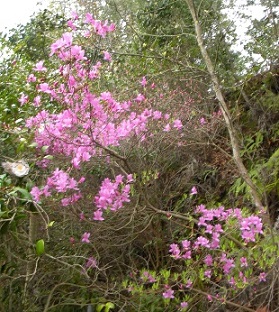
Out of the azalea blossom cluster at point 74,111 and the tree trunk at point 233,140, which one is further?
the tree trunk at point 233,140

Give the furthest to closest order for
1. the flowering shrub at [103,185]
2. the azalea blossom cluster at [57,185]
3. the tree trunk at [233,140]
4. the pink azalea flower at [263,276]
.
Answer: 1. the tree trunk at [233,140]
2. the pink azalea flower at [263,276]
3. the flowering shrub at [103,185]
4. the azalea blossom cluster at [57,185]

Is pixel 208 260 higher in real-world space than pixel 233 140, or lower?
lower

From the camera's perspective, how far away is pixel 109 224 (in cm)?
383

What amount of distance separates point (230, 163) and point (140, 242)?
4.71 ft

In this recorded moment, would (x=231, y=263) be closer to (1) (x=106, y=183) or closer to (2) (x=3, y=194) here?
(1) (x=106, y=183)

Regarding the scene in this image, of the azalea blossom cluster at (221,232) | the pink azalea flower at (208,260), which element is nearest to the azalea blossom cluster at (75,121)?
the azalea blossom cluster at (221,232)

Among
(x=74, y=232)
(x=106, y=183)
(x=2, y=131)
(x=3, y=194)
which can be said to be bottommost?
(x=74, y=232)

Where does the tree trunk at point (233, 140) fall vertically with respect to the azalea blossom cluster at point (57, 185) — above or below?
below

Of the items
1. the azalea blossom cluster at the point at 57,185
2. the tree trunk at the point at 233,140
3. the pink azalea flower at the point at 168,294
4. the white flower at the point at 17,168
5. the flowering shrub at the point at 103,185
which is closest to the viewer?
the white flower at the point at 17,168

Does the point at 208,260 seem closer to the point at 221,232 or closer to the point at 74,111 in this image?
the point at 221,232

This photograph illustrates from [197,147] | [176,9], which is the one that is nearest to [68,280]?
[197,147]

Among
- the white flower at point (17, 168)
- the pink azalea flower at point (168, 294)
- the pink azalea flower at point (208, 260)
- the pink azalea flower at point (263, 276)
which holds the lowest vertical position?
the pink azalea flower at point (263, 276)

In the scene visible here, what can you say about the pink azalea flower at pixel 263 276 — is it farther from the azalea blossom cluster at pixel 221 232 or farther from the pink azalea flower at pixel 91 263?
the pink azalea flower at pixel 91 263

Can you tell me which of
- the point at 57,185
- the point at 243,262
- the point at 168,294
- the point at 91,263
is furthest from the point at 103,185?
the point at 243,262
